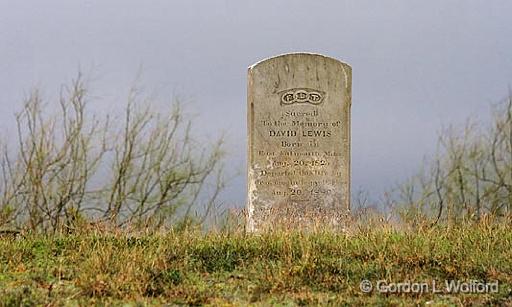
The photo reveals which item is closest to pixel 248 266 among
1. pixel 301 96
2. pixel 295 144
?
pixel 295 144

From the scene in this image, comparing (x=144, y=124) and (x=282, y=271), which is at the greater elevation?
(x=144, y=124)

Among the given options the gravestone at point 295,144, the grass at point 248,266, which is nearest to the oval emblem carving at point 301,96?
the gravestone at point 295,144

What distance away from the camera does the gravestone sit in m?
10.4

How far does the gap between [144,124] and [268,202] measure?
10.7ft

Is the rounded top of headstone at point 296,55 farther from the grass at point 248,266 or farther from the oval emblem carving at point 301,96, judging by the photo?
the grass at point 248,266

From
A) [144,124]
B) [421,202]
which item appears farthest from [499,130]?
[144,124]

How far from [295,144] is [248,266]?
12.3 feet

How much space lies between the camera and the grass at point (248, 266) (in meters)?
5.84

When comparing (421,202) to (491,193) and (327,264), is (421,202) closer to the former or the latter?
(491,193)

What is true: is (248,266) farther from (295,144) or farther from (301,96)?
(301,96)

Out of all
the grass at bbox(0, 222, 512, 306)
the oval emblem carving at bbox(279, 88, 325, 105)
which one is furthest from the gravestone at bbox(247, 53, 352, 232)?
the grass at bbox(0, 222, 512, 306)

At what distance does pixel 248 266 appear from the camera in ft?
22.7

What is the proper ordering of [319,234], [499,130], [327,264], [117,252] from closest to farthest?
[327,264], [117,252], [319,234], [499,130]

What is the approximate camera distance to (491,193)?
13133 millimetres
